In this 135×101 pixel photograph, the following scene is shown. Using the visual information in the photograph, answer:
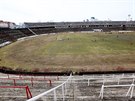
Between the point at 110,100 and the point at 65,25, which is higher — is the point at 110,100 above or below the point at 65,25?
below

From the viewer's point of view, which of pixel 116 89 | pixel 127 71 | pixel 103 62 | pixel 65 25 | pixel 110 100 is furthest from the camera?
pixel 65 25

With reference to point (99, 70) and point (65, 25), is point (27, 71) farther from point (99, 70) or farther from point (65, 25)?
point (65, 25)

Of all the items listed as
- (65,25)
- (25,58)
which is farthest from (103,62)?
(65,25)

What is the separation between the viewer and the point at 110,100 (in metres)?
10.3

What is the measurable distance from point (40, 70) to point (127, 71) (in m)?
12.6

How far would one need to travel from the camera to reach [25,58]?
143ft

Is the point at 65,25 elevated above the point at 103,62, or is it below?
above

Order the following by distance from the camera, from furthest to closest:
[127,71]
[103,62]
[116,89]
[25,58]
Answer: [25,58], [103,62], [127,71], [116,89]

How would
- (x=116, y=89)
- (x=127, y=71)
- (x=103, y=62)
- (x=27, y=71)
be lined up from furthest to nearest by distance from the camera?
(x=103, y=62), (x=27, y=71), (x=127, y=71), (x=116, y=89)

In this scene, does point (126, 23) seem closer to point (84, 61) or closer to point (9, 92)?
point (84, 61)

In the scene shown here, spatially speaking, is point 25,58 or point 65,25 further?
→ point 65,25

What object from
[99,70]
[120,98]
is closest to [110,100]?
[120,98]

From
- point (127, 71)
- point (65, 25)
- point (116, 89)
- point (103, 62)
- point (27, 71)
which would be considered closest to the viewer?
point (116, 89)

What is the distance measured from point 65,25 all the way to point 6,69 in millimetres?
124190
